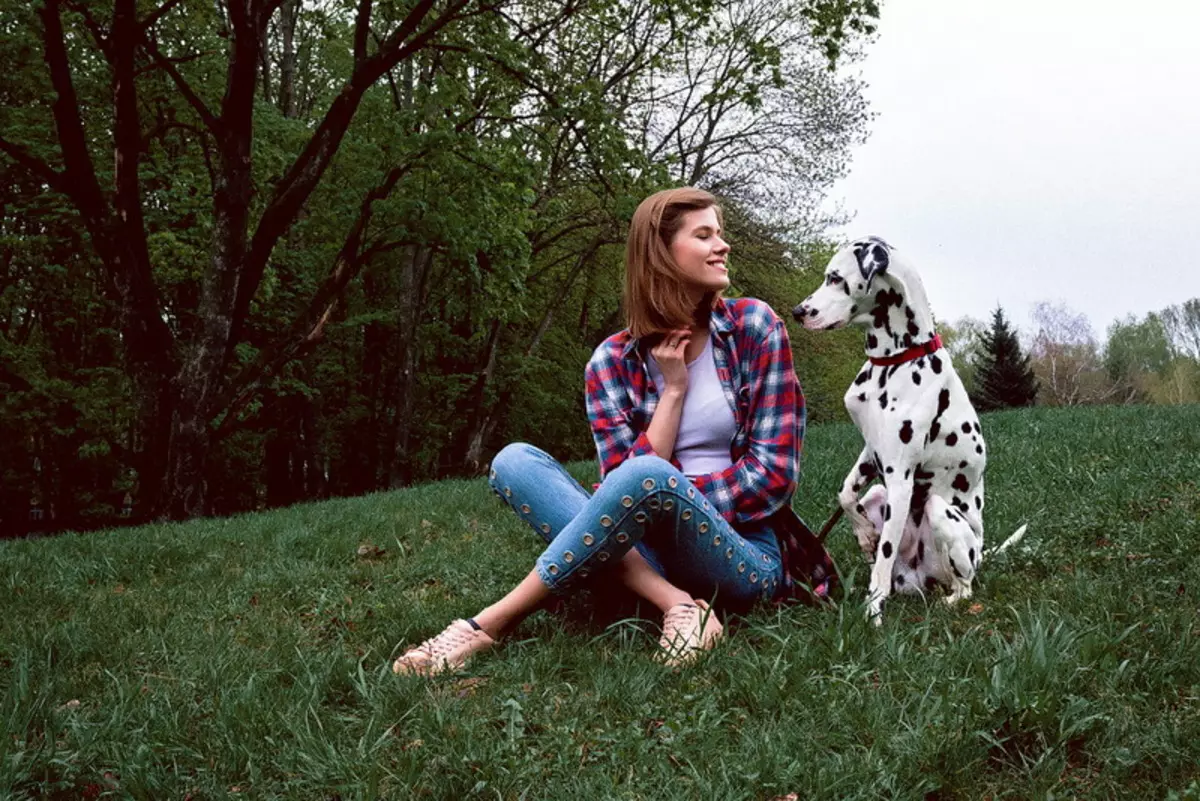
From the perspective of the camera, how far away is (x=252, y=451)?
25.0 m

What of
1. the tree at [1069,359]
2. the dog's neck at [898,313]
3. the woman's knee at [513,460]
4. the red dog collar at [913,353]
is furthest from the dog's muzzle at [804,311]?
the tree at [1069,359]

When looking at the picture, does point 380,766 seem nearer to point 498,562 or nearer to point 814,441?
point 498,562

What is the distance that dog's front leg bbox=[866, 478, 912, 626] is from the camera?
3561mm

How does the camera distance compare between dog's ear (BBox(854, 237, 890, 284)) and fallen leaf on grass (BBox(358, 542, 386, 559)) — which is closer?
dog's ear (BBox(854, 237, 890, 284))

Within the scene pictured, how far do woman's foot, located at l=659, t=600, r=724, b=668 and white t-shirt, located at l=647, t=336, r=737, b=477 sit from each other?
70 cm

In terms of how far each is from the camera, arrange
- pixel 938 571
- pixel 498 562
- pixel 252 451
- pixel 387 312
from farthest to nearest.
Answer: pixel 252 451 → pixel 387 312 → pixel 498 562 → pixel 938 571

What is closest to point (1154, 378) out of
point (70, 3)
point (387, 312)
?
point (387, 312)

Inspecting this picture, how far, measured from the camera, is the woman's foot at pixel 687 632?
3.16 meters

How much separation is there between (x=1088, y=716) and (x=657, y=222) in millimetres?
2456

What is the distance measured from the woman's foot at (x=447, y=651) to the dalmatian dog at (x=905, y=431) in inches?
64.3

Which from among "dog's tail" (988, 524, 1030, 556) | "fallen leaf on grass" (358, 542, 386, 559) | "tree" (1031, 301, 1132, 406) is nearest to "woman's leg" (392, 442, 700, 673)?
"dog's tail" (988, 524, 1030, 556)

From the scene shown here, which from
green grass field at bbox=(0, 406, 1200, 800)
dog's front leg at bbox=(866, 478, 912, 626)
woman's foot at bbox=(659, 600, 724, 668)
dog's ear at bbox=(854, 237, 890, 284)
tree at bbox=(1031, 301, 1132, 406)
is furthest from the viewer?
tree at bbox=(1031, 301, 1132, 406)

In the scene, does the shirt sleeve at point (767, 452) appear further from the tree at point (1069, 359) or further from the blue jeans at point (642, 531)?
the tree at point (1069, 359)

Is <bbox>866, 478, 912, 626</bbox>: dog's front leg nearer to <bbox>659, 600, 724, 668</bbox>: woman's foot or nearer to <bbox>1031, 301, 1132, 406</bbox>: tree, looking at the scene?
<bbox>659, 600, 724, 668</bbox>: woman's foot
